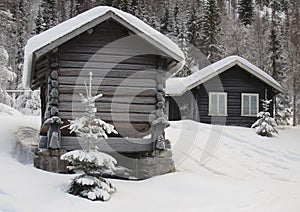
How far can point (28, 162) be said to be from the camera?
12797 mm

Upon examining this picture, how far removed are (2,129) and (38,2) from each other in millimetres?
78486

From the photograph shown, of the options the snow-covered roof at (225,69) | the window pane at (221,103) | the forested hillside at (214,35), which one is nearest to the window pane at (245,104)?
the window pane at (221,103)

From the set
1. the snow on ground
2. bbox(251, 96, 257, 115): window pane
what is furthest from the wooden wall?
bbox(251, 96, 257, 115): window pane

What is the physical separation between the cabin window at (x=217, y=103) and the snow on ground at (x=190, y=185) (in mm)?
8225

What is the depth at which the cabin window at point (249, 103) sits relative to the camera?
1079 inches

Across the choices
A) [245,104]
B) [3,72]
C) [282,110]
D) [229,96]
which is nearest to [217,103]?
[229,96]

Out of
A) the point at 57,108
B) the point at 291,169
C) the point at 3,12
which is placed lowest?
the point at 291,169

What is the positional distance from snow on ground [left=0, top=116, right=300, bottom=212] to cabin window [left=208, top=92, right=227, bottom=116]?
324 inches

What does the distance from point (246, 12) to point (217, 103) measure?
54.3 meters

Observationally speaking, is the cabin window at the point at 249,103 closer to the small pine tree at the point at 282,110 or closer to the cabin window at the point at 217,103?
the cabin window at the point at 217,103

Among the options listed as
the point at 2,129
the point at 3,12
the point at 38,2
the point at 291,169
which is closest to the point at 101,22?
the point at 2,129

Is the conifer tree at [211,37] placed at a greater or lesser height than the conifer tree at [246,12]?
lesser

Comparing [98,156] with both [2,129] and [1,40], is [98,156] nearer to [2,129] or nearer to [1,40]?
[2,129]

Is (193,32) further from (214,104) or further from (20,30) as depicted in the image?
(214,104)
